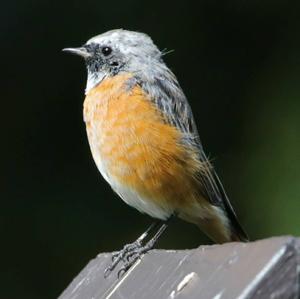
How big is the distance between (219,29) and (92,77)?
2.74 m

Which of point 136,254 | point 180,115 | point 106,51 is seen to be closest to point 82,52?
point 106,51

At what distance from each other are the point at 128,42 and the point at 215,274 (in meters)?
3.19

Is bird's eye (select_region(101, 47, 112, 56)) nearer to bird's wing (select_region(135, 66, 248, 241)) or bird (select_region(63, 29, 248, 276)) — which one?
bird (select_region(63, 29, 248, 276))

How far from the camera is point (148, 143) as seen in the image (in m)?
5.13

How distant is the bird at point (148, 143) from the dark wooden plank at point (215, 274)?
1.21 meters

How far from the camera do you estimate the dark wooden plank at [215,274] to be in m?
2.63

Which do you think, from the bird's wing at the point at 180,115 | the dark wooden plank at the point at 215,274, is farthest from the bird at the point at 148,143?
the dark wooden plank at the point at 215,274

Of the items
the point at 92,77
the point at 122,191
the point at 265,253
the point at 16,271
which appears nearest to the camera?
the point at 265,253

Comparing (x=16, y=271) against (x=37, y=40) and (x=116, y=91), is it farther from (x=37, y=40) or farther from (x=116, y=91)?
(x=116, y=91)

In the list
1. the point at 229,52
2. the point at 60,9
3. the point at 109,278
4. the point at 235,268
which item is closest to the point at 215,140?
the point at 229,52

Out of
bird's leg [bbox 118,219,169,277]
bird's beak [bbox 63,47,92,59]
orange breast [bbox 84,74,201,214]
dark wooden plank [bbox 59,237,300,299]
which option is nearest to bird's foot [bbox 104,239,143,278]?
bird's leg [bbox 118,219,169,277]

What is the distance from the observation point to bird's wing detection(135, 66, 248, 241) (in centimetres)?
539

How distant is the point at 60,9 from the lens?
26.1 feet

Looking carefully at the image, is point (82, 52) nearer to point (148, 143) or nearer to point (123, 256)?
point (148, 143)
